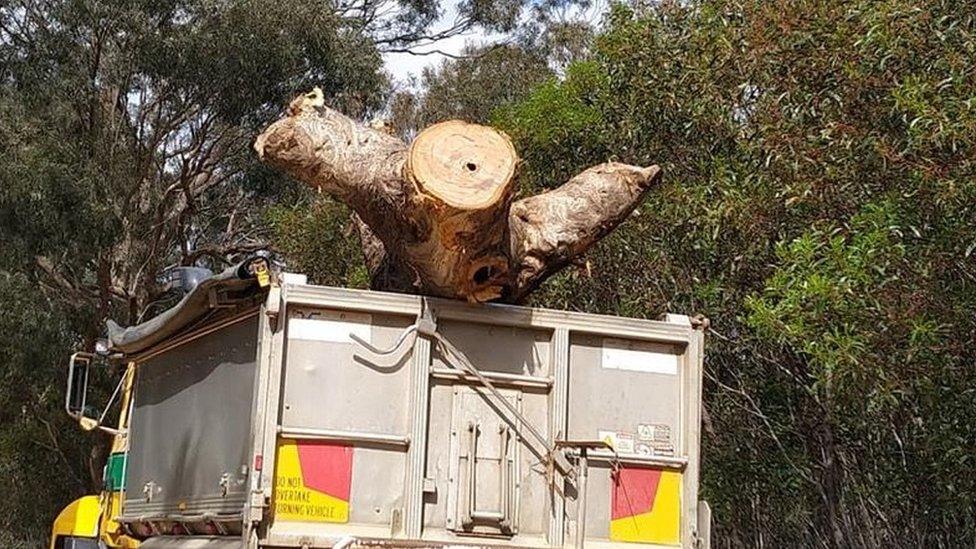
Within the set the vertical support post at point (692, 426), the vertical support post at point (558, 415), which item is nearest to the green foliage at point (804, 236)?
the vertical support post at point (692, 426)

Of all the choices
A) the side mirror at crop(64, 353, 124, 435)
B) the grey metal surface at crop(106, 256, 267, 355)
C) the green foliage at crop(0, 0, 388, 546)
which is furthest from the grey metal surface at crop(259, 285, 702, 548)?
the green foliage at crop(0, 0, 388, 546)

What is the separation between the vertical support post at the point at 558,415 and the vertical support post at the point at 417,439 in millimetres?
637

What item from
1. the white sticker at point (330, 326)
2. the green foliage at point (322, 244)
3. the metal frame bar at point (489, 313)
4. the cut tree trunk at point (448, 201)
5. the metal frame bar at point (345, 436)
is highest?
the green foliage at point (322, 244)

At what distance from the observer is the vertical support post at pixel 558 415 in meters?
6.30

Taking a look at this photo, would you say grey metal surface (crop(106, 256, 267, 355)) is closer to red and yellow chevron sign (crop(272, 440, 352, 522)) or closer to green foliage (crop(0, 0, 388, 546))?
red and yellow chevron sign (crop(272, 440, 352, 522))

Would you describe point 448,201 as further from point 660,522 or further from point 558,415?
point 660,522

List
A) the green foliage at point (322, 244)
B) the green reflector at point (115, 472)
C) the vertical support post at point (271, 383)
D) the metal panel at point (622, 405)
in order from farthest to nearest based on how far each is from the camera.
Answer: the green foliage at point (322, 244)
the green reflector at point (115, 472)
the metal panel at point (622, 405)
the vertical support post at point (271, 383)

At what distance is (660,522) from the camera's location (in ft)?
21.5

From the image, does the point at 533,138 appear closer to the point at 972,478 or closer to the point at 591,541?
the point at 972,478

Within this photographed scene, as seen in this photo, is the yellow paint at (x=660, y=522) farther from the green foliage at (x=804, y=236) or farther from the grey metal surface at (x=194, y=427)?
the grey metal surface at (x=194, y=427)

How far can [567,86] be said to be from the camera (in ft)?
47.0

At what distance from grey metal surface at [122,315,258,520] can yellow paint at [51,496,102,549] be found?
1470mm

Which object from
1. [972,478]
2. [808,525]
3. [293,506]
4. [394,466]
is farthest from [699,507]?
[808,525]

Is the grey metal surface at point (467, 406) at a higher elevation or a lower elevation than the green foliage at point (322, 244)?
lower
